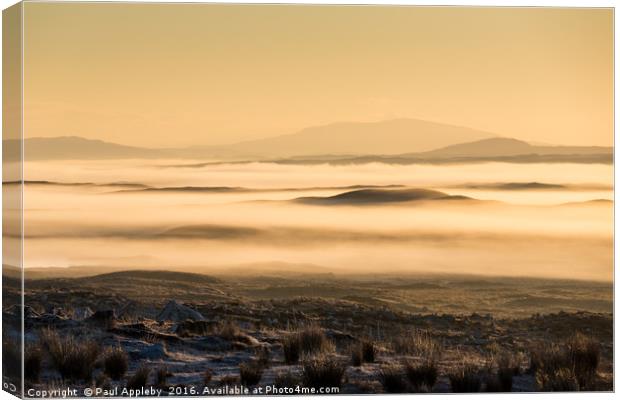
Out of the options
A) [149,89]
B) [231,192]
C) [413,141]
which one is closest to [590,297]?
[413,141]

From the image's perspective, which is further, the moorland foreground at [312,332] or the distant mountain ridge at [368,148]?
the distant mountain ridge at [368,148]

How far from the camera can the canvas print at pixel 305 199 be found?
1662 cm

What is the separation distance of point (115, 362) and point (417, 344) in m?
2.90

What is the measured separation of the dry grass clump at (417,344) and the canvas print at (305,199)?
0.09ft

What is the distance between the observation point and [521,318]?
1730cm

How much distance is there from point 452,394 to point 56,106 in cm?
466

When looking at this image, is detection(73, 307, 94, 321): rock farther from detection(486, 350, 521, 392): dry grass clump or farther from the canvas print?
detection(486, 350, 521, 392): dry grass clump

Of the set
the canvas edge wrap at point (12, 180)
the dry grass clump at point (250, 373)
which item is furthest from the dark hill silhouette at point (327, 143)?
the dry grass clump at point (250, 373)

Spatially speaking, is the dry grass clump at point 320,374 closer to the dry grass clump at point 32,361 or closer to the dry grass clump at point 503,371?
the dry grass clump at point 503,371

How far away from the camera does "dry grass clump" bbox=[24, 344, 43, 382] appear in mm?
16391

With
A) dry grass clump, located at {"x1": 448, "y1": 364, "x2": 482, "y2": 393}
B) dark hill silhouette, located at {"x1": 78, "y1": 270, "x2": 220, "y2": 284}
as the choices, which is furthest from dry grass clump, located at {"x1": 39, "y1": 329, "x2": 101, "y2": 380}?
dry grass clump, located at {"x1": 448, "y1": 364, "x2": 482, "y2": 393}

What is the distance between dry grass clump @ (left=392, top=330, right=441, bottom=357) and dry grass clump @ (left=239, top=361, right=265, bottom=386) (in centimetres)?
133

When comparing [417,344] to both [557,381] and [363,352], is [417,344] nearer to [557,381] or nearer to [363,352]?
[363,352]

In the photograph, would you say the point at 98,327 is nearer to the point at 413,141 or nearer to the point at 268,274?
the point at 268,274
